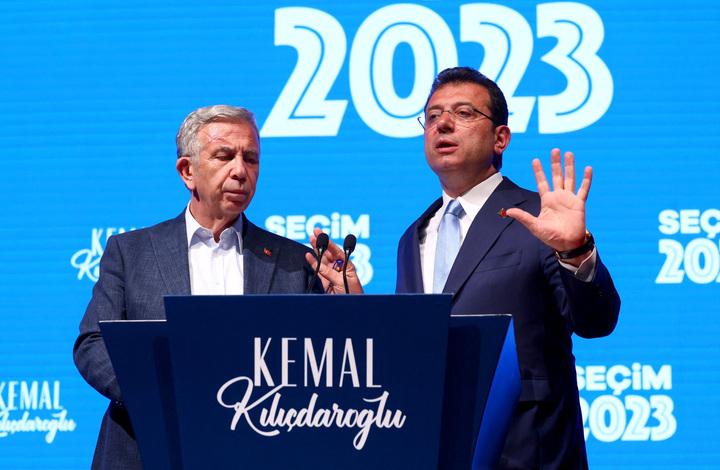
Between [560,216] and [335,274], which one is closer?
[560,216]

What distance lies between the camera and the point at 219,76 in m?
3.55

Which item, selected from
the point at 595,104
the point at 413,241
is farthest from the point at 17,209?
the point at 595,104

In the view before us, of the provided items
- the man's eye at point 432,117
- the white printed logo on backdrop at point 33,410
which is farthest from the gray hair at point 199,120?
the white printed logo on backdrop at point 33,410

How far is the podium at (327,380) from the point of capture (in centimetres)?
123

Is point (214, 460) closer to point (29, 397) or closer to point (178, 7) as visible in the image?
point (29, 397)

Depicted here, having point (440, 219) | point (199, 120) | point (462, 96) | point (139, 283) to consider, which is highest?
point (462, 96)

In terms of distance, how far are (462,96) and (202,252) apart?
96cm

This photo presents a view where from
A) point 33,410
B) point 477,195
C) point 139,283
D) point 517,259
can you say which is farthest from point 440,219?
point 33,410

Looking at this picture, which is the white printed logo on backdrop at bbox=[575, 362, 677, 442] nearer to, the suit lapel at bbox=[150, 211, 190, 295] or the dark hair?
the dark hair

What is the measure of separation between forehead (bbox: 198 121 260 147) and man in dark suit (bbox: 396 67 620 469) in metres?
0.59

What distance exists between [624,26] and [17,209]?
290cm

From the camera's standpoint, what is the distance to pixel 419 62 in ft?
11.3

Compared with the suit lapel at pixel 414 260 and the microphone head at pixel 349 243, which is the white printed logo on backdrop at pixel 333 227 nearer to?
the suit lapel at pixel 414 260

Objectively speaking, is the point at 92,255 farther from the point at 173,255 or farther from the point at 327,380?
the point at 327,380
